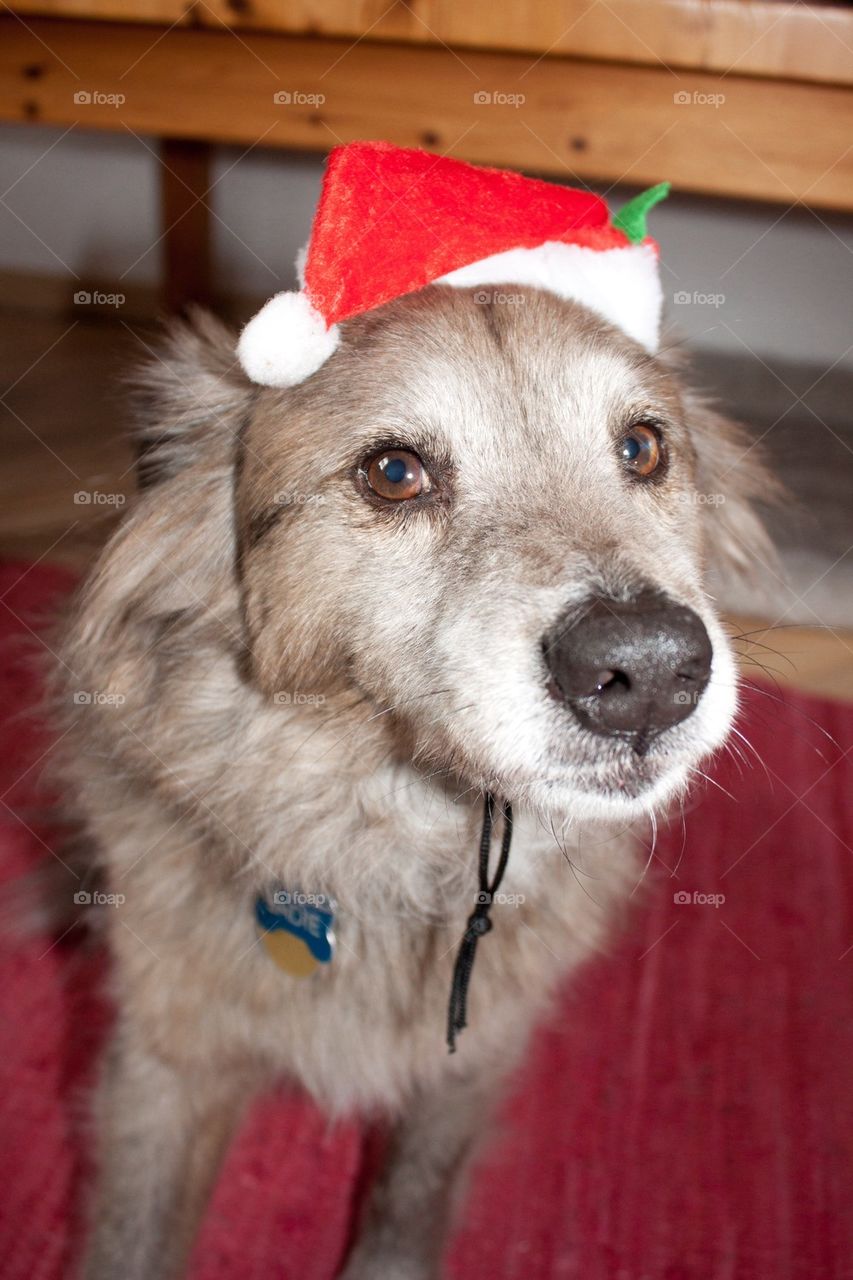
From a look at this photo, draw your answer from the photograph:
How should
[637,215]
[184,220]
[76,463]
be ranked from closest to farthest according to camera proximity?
1. [637,215]
2. [76,463]
3. [184,220]

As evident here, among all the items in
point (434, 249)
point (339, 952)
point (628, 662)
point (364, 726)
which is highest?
point (434, 249)

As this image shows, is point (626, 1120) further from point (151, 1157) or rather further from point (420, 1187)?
point (151, 1157)

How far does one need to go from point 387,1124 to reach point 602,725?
2.93 feet

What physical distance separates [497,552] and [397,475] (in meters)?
0.17

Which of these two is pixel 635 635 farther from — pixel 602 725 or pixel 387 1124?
pixel 387 1124

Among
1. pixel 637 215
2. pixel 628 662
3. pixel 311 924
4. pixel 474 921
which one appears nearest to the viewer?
pixel 628 662

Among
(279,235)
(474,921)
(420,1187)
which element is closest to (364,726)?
(474,921)

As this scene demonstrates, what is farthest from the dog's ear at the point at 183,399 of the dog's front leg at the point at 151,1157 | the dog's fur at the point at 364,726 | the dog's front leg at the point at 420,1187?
the dog's front leg at the point at 420,1187

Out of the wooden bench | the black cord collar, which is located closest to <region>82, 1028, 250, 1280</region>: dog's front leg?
the black cord collar

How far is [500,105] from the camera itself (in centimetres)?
229

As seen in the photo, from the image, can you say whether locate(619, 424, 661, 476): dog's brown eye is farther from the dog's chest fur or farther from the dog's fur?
the dog's chest fur

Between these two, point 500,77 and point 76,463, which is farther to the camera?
point 76,463

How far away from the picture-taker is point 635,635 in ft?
3.24

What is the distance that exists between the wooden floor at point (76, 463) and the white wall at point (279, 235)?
1.16 feet
